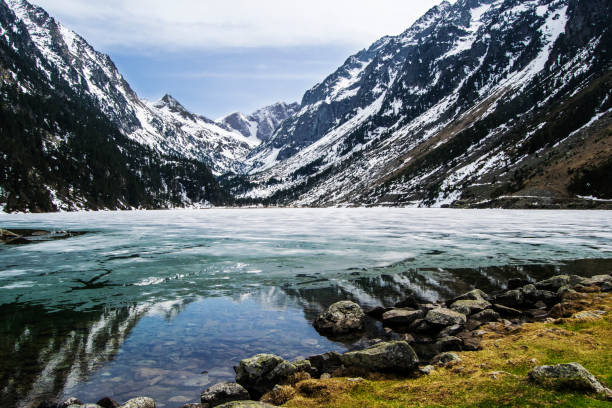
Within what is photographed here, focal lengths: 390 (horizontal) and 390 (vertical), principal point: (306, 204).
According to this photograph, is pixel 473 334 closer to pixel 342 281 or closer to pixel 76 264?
pixel 342 281

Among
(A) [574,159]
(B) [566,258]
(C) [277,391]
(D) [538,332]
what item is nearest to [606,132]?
(A) [574,159]

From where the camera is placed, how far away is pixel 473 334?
15695 mm

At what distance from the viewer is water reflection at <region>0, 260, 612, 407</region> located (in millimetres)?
11742

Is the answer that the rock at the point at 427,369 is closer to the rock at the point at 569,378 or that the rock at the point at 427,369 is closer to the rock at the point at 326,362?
the rock at the point at 326,362

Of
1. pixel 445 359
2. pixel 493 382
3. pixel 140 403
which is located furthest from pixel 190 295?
pixel 493 382

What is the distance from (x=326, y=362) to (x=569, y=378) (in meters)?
6.97

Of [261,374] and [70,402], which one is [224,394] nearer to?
[261,374]

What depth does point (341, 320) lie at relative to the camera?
1695cm

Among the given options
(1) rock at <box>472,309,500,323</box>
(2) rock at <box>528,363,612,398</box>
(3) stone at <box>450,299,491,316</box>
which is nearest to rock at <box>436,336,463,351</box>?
(1) rock at <box>472,309,500,323</box>

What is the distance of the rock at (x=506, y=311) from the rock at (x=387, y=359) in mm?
8735

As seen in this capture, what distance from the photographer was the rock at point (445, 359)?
1223 cm

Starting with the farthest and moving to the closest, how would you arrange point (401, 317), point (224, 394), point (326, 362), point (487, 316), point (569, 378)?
point (487, 316) < point (401, 317) < point (326, 362) < point (224, 394) < point (569, 378)

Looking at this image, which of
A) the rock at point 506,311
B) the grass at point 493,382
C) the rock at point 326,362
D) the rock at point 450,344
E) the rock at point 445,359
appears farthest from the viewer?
the rock at point 506,311

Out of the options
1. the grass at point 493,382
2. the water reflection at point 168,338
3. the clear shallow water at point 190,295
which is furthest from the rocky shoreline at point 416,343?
the clear shallow water at point 190,295
